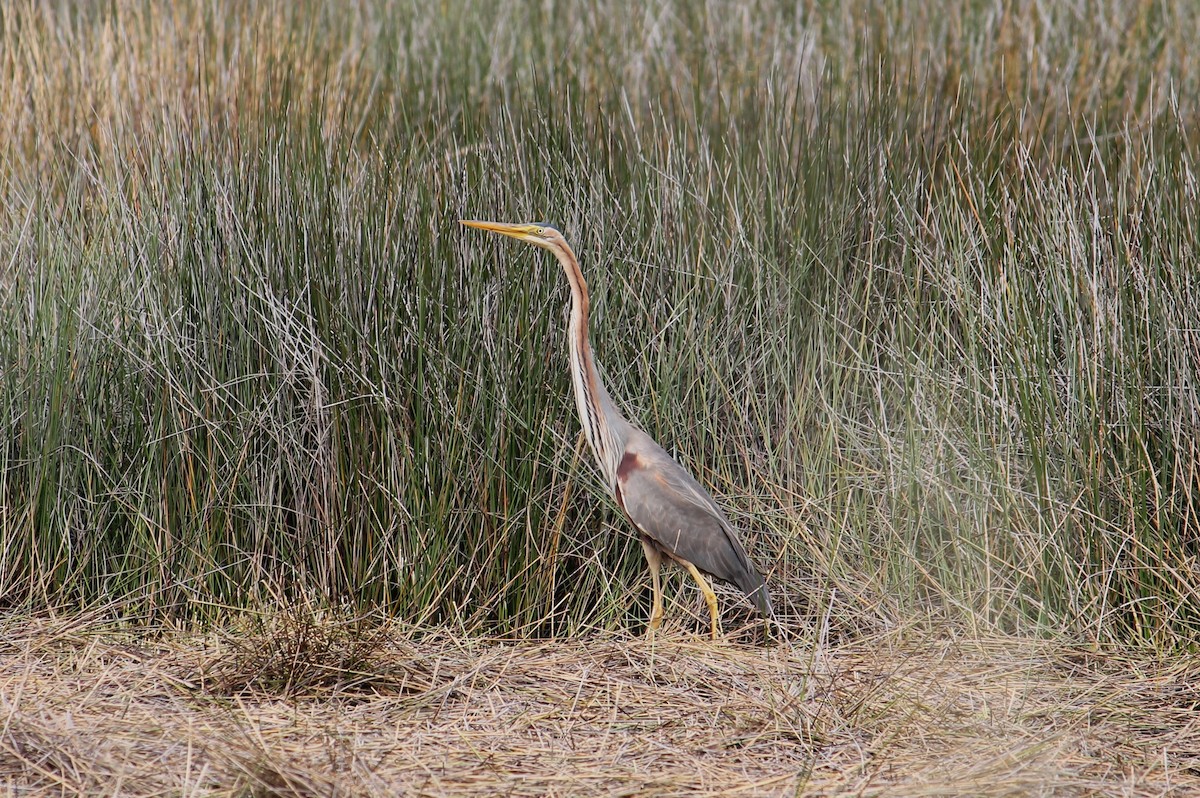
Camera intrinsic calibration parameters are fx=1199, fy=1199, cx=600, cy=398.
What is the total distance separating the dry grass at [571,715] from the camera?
208 cm

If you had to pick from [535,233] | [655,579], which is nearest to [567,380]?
[535,233]

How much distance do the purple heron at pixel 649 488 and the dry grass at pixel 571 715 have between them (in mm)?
184

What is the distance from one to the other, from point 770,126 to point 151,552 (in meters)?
2.05

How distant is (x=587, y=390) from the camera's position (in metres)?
2.79

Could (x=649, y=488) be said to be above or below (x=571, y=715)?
above

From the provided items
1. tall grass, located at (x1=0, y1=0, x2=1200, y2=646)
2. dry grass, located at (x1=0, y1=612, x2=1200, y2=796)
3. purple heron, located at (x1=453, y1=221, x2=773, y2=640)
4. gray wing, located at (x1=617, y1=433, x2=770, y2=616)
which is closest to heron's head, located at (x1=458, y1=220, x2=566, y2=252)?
purple heron, located at (x1=453, y1=221, x2=773, y2=640)

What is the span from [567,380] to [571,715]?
0.94 meters

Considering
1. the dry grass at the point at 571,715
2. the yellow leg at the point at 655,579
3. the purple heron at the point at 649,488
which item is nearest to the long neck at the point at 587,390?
the purple heron at the point at 649,488

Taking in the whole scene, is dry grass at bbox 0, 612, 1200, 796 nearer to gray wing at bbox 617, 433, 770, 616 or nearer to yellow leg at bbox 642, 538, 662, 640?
yellow leg at bbox 642, 538, 662, 640

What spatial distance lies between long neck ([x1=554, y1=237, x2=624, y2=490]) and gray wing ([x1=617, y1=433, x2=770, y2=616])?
0.17 feet

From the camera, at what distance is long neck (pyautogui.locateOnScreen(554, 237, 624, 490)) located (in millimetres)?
2766

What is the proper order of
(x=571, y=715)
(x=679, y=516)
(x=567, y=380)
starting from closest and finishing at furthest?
(x=571, y=715) < (x=679, y=516) < (x=567, y=380)

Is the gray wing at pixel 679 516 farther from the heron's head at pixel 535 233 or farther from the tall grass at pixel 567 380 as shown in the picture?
the heron's head at pixel 535 233

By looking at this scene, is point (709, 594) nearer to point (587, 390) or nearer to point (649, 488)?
point (649, 488)
